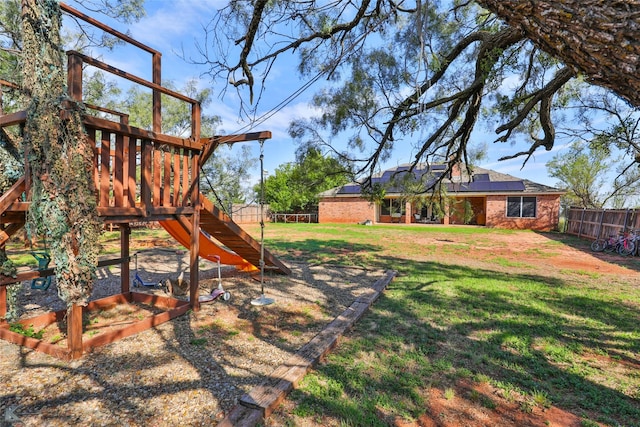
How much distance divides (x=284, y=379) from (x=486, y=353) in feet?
6.96

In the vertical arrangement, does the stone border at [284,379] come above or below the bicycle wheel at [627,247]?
below

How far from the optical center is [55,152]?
2633 millimetres

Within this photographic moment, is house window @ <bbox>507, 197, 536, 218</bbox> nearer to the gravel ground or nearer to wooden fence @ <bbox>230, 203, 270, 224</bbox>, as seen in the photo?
wooden fence @ <bbox>230, 203, 270, 224</bbox>

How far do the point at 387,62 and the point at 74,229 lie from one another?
5477 millimetres

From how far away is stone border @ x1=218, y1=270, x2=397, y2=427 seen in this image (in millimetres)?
2076

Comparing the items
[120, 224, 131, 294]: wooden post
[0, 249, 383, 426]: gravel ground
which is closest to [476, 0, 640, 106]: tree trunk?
[0, 249, 383, 426]: gravel ground

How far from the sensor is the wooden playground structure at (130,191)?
115 inches

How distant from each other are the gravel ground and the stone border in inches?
4.7

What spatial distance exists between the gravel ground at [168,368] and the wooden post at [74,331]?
11 cm

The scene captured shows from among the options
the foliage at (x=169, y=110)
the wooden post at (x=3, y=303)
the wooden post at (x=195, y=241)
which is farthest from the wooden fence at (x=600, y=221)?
the foliage at (x=169, y=110)

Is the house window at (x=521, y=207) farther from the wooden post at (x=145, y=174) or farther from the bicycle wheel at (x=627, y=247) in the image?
the wooden post at (x=145, y=174)

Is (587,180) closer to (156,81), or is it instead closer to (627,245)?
(627,245)

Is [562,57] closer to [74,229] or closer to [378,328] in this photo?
[378,328]

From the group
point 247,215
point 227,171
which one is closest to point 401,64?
point 227,171
